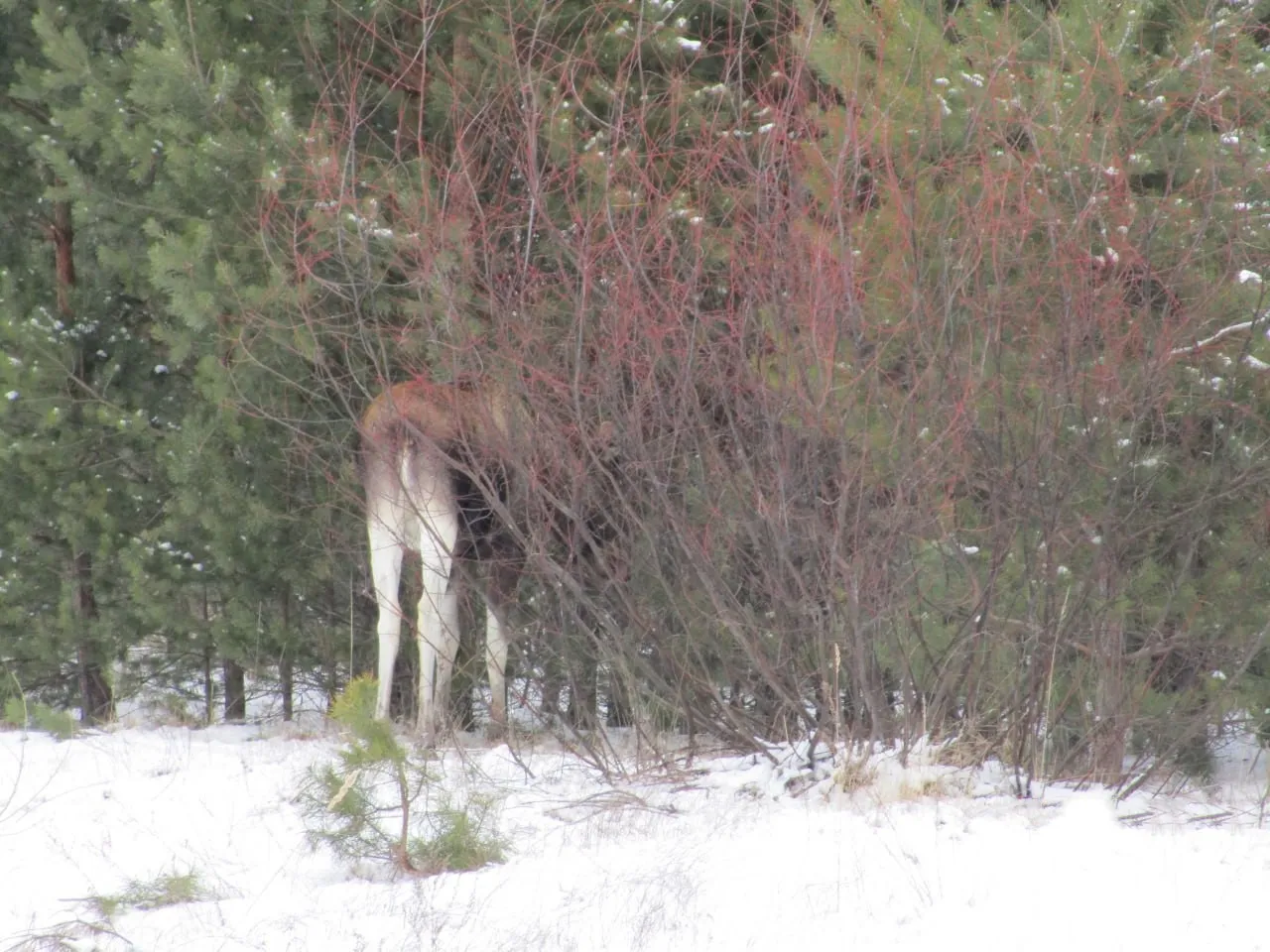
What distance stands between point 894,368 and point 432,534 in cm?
231

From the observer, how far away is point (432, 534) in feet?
21.7

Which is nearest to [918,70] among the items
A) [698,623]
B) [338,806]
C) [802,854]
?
[698,623]

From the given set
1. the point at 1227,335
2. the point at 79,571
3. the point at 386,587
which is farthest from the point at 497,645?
the point at 1227,335

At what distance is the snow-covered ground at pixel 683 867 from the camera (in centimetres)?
420

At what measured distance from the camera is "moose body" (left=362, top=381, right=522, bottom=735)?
7.07 m

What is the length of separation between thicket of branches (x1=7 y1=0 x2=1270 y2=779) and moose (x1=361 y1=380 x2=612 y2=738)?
0.26 metres

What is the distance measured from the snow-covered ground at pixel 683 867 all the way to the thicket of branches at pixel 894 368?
0.46m

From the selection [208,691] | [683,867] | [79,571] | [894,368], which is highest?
[894,368]

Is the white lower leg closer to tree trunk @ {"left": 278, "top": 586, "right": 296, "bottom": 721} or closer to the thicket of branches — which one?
the thicket of branches

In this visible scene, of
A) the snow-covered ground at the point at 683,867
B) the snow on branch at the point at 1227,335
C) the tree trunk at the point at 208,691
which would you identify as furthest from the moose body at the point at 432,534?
the snow on branch at the point at 1227,335

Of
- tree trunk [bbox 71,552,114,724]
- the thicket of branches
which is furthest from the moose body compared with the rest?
tree trunk [bbox 71,552,114,724]

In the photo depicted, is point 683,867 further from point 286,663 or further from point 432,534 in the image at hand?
point 286,663

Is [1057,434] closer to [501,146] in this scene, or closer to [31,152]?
[501,146]

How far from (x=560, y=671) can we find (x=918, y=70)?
3.84 metres
